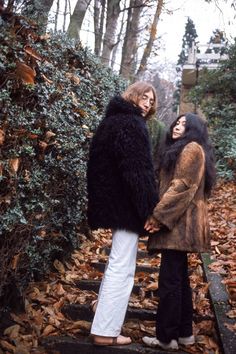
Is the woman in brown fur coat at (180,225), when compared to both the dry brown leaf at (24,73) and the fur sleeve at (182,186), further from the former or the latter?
the dry brown leaf at (24,73)

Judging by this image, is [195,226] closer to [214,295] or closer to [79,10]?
[214,295]

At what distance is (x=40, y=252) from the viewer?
167 inches

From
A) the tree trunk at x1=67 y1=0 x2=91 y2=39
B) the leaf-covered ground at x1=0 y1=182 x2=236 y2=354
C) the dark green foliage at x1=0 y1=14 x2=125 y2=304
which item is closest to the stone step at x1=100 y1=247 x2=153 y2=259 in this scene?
the leaf-covered ground at x1=0 y1=182 x2=236 y2=354

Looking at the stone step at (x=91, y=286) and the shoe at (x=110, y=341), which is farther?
the stone step at (x=91, y=286)

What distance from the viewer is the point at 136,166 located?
3.38m

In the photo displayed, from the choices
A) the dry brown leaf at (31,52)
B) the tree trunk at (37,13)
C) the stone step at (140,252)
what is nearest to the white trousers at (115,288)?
the dry brown leaf at (31,52)

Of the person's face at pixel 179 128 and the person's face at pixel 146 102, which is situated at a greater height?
the person's face at pixel 146 102

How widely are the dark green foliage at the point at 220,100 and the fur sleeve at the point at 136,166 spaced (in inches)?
357

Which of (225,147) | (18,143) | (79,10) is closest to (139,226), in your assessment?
(18,143)

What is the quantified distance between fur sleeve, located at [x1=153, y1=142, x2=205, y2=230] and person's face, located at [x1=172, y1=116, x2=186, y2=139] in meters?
0.23

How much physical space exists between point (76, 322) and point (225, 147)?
9.12 meters

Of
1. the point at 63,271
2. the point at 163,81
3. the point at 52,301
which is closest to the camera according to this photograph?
the point at 52,301

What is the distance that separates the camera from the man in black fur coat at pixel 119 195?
341 centimetres

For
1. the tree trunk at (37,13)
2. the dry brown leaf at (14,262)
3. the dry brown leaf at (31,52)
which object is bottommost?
the dry brown leaf at (14,262)
